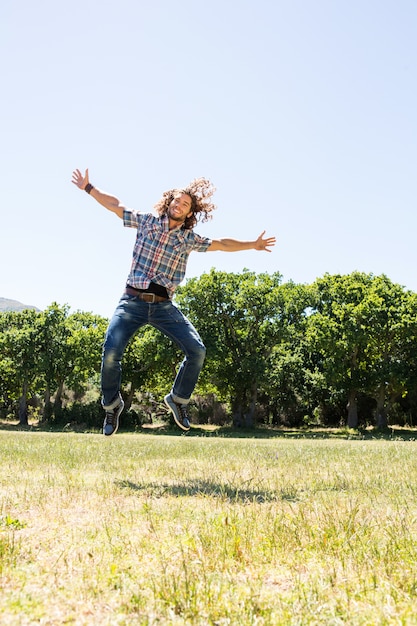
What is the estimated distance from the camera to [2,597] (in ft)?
8.61

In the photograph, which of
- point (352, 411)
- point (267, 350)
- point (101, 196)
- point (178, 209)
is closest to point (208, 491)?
point (178, 209)

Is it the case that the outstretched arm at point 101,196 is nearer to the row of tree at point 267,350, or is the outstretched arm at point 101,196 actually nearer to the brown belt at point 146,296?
the brown belt at point 146,296

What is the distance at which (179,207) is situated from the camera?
7.42 metres

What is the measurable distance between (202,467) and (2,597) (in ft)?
17.7

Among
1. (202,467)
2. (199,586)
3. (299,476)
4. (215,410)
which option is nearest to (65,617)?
(199,586)

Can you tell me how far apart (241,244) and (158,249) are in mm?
1436

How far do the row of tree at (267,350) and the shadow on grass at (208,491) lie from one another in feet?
121

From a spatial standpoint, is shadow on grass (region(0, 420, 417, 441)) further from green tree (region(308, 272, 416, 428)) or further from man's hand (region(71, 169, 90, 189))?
man's hand (region(71, 169, 90, 189))

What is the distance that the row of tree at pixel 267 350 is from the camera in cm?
4300

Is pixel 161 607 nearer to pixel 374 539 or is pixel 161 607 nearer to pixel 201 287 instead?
pixel 374 539

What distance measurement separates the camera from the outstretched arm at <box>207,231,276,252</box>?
7.72 metres

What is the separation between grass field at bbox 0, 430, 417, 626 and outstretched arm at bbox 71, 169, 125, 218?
4.06 metres

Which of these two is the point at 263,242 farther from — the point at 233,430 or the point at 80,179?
the point at 233,430

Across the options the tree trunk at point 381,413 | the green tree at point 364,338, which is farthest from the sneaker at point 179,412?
the tree trunk at point 381,413
